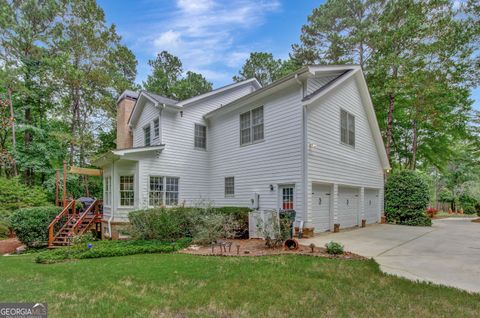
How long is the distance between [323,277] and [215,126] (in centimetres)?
1067

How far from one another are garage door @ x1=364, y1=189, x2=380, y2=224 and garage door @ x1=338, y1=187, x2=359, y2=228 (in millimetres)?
1349

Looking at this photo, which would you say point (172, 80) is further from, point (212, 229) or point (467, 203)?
point (467, 203)

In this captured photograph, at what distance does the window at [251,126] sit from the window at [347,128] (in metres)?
3.81

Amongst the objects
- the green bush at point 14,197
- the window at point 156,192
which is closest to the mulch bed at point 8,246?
the green bush at point 14,197

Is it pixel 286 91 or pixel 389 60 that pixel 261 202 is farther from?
pixel 389 60

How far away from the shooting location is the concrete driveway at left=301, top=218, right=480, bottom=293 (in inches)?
207

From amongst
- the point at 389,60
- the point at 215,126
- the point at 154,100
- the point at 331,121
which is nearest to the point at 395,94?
the point at 389,60

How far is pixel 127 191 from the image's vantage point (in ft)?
40.7

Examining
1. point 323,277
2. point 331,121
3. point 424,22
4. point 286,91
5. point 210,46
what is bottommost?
point 323,277

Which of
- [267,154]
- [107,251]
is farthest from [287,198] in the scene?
[107,251]

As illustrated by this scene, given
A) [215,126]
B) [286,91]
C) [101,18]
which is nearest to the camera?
[286,91]

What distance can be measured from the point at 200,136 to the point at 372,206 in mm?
10483

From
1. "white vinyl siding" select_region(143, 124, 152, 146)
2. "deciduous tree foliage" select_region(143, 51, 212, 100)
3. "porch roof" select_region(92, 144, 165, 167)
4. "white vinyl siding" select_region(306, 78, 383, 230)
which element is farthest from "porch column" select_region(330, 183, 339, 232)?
"deciduous tree foliage" select_region(143, 51, 212, 100)

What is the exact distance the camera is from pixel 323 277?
5.16 meters
